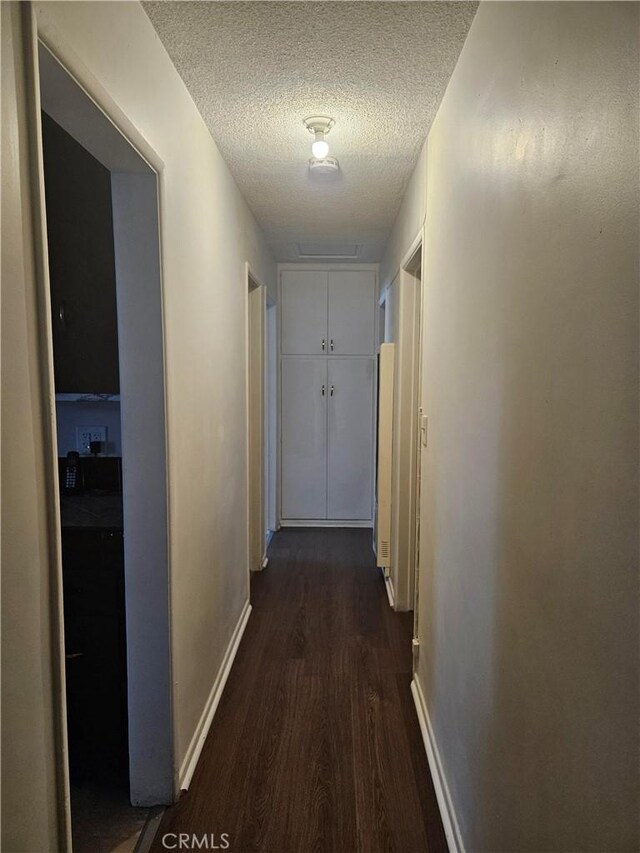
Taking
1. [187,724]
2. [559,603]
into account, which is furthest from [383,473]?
[559,603]

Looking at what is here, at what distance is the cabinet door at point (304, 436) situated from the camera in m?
5.07

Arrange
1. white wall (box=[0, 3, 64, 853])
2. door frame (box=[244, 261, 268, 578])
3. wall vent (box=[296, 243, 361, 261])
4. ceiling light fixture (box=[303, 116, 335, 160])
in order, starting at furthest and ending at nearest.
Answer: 1. wall vent (box=[296, 243, 361, 261])
2. door frame (box=[244, 261, 268, 578])
3. ceiling light fixture (box=[303, 116, 335, 160])
4. white wall (box=[0, 3, 64, 853])

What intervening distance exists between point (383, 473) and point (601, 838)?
291cm

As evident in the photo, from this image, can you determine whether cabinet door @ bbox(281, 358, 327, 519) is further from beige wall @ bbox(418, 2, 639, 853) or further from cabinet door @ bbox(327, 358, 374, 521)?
beige wall @ bbox(418, 2, 639, 853)

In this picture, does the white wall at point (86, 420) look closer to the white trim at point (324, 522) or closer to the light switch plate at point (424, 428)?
the light switch plate at point (424, 428)

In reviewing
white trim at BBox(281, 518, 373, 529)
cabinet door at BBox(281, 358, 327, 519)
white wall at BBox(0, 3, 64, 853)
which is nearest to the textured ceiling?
white wall at BBox(0, 3, 64, 853)

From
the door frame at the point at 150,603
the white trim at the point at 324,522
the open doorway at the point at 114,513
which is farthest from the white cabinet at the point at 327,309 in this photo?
the door frame at the point at 150,603

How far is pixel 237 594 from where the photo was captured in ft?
9.85

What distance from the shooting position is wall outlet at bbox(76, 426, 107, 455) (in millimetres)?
2355

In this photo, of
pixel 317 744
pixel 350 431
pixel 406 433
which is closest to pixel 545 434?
pixel 317 744

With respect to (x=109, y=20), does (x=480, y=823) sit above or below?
below

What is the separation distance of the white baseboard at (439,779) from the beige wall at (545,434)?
71mm

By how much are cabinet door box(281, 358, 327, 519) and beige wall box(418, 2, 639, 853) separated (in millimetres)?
3357

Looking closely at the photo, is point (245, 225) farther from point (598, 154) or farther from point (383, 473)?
point (598, 154)
